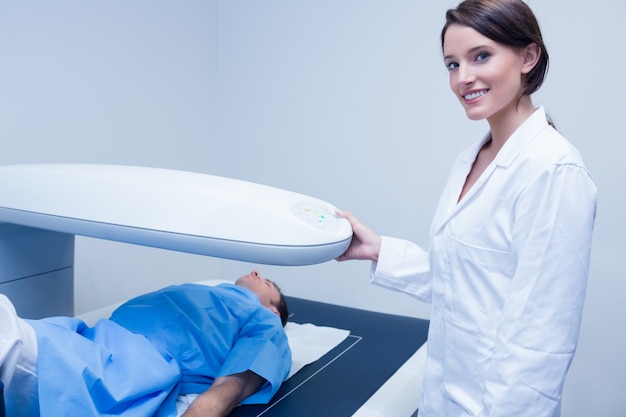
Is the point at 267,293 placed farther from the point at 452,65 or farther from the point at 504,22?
the point at 504,22

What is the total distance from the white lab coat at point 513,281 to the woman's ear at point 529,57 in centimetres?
8

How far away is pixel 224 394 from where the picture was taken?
1355 mm

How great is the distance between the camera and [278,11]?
2.72 metres

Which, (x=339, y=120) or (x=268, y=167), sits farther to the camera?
(x=268, y=167)

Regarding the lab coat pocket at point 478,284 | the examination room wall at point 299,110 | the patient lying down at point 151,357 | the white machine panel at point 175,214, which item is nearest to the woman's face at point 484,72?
the lab coat pocket at point 478,284

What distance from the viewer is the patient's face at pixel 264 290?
6.41ft

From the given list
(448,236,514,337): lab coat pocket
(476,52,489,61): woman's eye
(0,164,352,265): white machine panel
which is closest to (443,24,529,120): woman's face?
(476,52,489,61): woman's eye

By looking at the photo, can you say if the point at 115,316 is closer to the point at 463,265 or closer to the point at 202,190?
the point at 202,190

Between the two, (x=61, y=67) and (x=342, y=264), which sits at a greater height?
(x=61, y=67)

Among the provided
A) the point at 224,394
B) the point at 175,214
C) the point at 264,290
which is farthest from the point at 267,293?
the point at 175,214

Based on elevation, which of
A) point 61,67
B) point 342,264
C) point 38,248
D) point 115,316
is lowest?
point 342,264

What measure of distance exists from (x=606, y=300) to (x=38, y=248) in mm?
1895

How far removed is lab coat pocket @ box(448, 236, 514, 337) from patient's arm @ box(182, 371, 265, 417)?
578mm

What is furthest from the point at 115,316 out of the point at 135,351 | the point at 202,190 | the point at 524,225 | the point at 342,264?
the point at 342,264
